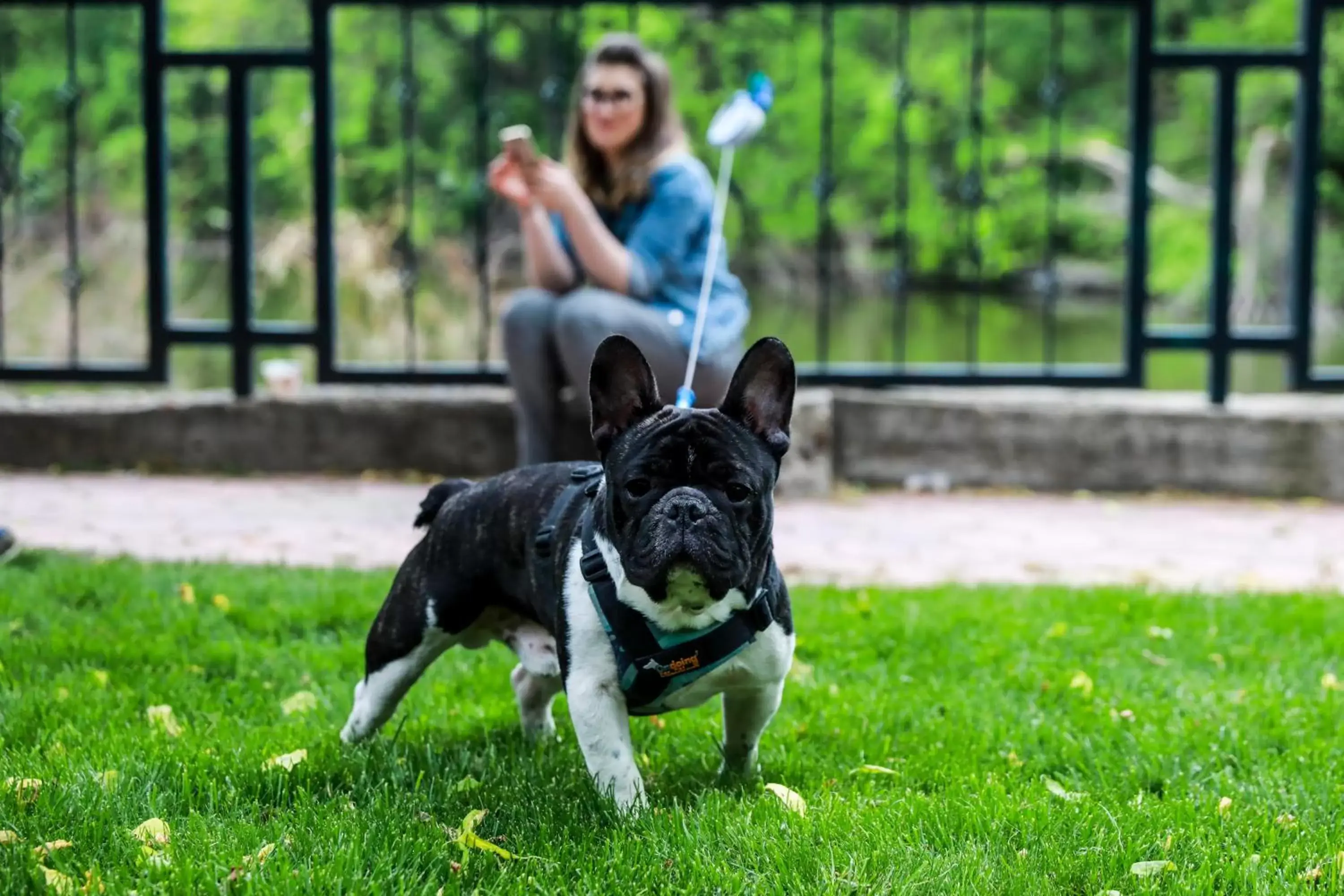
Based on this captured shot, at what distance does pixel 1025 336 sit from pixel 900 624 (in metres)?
11.1

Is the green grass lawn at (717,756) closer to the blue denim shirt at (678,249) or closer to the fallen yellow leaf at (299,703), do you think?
the fallen yellow leaf at (299,703)

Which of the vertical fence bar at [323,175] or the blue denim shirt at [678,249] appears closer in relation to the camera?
the blue denim shirt at [678,249]

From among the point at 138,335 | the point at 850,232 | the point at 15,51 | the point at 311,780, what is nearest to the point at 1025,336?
the point at 850,232

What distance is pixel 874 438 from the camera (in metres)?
6.97

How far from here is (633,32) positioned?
6629mm

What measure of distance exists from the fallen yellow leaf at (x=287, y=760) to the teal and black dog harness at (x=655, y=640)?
72cm

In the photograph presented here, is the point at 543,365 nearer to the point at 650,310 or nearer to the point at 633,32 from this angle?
the point at 650,310

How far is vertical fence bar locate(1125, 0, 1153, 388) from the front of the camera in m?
6.86

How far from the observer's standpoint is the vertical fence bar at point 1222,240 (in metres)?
6.82

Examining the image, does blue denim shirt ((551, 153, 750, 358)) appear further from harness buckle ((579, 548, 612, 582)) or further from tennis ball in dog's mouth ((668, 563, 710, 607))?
tennis ball in dog's mouth ((668, 563, 710, 607))

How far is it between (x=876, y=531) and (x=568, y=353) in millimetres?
1420

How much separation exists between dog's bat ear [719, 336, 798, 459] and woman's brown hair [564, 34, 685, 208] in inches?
115

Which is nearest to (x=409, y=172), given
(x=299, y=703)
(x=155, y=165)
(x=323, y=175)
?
(x=323, y=175)

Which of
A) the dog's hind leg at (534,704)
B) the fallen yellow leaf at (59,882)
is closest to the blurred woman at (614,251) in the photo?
the dog's hind leg at (534,704)
